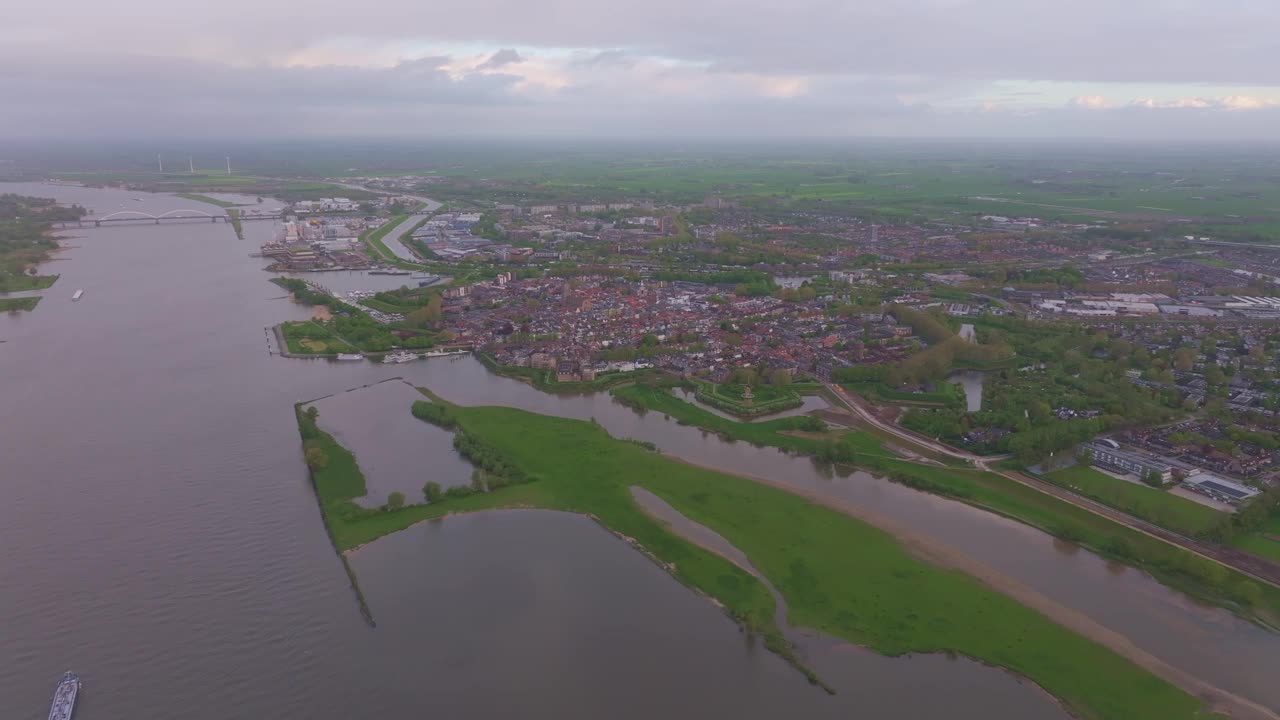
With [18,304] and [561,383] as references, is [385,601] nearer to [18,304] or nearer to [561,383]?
[561,383]

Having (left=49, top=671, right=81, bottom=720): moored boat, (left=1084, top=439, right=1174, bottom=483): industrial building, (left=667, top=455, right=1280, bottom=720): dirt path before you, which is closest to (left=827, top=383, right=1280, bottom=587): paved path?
(left=1084, top=439, right=1174, bottom=483): industrial building

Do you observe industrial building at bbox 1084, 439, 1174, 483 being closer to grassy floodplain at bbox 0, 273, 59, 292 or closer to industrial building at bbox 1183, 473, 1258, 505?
industrial building at bbox 1183, 473, 1258, 505

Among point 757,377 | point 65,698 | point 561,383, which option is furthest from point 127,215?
point 65,698

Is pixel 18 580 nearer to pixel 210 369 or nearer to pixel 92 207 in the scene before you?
pixel 210 369

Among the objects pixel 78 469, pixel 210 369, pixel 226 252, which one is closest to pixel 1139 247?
pixel 210 369

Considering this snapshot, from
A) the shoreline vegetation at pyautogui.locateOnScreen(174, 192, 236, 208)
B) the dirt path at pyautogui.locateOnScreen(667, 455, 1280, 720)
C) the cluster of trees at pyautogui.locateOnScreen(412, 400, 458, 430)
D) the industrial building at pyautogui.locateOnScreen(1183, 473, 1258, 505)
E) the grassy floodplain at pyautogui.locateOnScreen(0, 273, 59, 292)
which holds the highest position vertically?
the shoreline vegetation at pyautogui.locateOnScreen(174, 192, 236, 208)

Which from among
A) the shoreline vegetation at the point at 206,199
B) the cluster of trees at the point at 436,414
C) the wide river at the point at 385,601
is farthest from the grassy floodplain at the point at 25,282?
the shoreline vegetation at the point at 206,199

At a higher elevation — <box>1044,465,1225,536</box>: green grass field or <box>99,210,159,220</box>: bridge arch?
<box>99,210,159,220</box>: bridge arch
